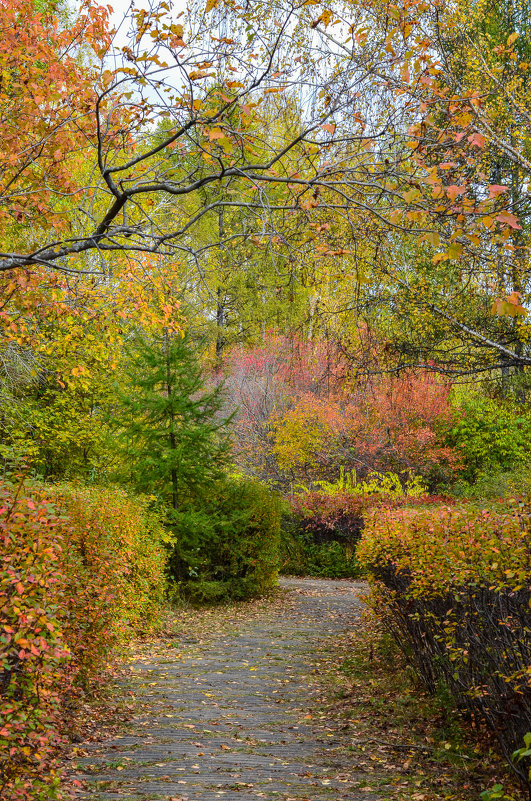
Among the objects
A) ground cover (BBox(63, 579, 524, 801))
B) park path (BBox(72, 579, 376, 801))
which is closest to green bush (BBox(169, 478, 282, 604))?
park path (BBox(72, 579, 376, 801))

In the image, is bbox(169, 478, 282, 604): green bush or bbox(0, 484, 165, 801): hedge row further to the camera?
bbox(169, 478, 282, 604): green bush

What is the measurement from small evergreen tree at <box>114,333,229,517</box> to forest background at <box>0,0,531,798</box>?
0.05 metres

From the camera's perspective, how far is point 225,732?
5.65 m

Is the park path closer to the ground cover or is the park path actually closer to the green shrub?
the ground cover

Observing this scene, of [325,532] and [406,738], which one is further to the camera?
[325,532]

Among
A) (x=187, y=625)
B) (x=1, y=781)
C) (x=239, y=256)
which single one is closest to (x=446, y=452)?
(x=187, y=625)

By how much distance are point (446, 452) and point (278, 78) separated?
14537mm

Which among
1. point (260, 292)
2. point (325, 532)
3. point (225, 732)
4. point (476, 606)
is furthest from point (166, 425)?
point (476, 606)

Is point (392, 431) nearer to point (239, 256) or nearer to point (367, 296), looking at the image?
point (367, 296)

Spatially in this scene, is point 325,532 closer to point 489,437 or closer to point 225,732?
point 489,437

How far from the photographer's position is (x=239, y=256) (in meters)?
5.46

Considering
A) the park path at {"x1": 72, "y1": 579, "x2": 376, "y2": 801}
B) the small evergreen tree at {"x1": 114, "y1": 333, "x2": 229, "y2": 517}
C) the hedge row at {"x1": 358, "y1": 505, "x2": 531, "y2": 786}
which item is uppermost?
the small evergreen tree at {"x1": 114, "y1": 333, "x2": 229, "y2": 517}

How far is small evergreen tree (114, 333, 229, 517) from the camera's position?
11930mm

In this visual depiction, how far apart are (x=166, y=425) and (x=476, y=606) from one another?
834 cm
